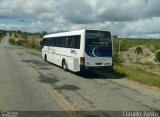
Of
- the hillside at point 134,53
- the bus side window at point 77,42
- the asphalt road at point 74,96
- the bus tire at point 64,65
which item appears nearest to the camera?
the asphalt road at point 74,96

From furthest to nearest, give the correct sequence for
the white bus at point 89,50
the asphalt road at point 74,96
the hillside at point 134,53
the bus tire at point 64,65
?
the hillside at point 134,53, the bus tire at point 64,65, the white bus at point 89,50, the asphalt road at point 74,96

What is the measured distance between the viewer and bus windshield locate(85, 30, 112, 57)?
18.6m

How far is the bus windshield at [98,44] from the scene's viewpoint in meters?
18.6

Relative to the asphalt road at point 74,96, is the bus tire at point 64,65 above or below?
above

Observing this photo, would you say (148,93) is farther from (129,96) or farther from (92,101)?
(92,101)

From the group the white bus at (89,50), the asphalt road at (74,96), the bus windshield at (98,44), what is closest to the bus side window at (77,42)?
the white bus at (89,50)

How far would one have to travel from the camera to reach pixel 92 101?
36.1ft

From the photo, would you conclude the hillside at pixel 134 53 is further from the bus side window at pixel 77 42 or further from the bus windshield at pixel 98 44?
the bus side window at pixel 77 42

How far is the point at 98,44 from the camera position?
1886 cm

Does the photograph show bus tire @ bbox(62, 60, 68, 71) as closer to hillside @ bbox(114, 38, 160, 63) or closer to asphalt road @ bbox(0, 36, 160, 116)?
asphalt road @ bbox(0, 36, 160, 116)

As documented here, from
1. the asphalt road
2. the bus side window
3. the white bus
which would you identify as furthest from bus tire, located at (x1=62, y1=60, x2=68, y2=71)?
the asphalt road

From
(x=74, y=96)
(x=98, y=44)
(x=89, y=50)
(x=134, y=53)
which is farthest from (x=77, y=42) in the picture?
(x=134, y=53)

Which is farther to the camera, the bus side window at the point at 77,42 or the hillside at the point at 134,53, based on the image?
the hillside at the point at 134,53

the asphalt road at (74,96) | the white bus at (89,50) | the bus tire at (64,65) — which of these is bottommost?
the asphalt road at (74,96)
